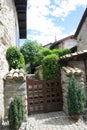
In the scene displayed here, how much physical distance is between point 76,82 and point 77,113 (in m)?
1.23

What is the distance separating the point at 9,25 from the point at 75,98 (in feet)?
15.3

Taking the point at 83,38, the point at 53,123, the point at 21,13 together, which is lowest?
the point at 53,123

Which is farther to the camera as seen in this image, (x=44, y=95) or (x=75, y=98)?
(x=44, y=95)

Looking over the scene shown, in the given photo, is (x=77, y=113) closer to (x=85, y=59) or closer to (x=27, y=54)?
(x=85, y=59)

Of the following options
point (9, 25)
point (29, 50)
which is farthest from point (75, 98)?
point (29, 50)

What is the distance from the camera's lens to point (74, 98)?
28.0 ft

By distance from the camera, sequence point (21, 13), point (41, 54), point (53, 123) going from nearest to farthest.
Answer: point (53, 123) < point (21, 13) < point (41, 54)

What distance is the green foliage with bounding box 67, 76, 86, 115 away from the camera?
8461 mm

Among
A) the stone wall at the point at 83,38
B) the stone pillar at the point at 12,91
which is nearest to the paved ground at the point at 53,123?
the stone pillar at the point at 12,91

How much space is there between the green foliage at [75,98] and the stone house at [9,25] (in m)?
2.68

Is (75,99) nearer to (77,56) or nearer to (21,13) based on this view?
(77,56)

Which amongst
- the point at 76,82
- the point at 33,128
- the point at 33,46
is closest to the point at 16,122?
the point at 33,128

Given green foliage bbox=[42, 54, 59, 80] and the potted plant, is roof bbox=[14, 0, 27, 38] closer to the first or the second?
green foliage bbox=[42, 54, 59, 80]

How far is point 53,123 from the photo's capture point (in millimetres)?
8281
